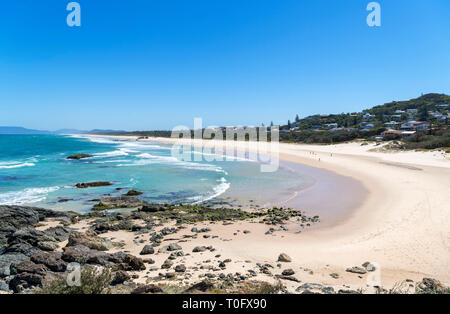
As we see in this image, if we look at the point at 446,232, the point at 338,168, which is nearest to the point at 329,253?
the point at 446,232

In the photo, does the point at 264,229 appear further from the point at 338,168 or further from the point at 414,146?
the point at 414,146

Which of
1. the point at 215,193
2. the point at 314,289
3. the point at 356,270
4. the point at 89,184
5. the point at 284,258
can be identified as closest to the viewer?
the point at 314,289

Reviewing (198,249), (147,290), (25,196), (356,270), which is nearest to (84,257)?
(147,290)

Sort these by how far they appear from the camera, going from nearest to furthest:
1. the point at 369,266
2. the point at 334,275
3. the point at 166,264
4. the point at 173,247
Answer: the point at 334,275 < the point at 369,266 < the point at 166,264 < the point at 173,247

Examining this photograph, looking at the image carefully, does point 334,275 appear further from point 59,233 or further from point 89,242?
point 59,233

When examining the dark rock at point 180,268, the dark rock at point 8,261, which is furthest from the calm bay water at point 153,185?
the dark rock at point 180,268

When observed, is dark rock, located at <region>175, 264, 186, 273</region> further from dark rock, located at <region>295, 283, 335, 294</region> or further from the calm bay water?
the calm bay water
